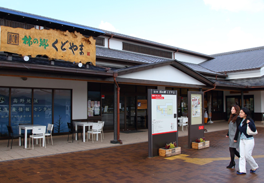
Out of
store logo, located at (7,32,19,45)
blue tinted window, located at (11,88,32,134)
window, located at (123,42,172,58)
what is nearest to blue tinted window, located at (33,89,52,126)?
blue tinted window, located at (11,88,32,134)

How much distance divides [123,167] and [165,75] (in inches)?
257

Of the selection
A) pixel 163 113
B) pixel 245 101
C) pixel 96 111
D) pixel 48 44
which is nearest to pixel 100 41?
pixel 96 111

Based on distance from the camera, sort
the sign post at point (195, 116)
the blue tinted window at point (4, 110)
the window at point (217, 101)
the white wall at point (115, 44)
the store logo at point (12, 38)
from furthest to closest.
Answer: the window at point (217, 101)
the white wall at point (115, 44)
the blue tinted window at point (4, 110)
the sign post at point (195, 116)
the store logo at point (12, 38)

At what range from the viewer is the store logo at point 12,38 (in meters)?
7.26

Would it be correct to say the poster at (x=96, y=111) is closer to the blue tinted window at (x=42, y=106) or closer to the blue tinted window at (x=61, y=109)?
the blue tinted window at (x=61, y=109)

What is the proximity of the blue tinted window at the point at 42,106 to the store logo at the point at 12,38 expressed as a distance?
13.1 feet

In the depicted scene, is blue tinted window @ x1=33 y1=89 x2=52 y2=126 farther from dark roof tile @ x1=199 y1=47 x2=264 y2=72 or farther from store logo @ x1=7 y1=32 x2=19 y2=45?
dark roof tile @ x1=199 y1=47 x2=264 y2=72

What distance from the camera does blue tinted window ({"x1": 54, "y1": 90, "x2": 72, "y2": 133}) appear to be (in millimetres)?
11641

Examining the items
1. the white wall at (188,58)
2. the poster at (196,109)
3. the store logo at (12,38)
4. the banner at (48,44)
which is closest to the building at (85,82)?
the banner at (48,44)

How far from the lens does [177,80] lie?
12391 millimetres

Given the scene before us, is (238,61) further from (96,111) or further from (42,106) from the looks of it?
(42,106)

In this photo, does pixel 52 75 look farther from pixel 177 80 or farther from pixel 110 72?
pixel 177 80

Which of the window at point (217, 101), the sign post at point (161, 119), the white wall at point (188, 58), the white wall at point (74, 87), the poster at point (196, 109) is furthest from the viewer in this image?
the white wall at point (188, 58)

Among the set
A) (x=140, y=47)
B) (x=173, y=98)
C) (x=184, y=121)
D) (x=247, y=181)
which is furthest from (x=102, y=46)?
(x=247, y=181)
